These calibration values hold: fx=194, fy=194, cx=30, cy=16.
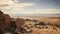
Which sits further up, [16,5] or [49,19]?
[16,5]

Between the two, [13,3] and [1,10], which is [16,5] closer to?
[13,3]

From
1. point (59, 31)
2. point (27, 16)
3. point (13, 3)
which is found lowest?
point (59, 31)

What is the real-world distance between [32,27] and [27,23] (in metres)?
0.13

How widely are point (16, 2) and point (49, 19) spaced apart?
0.76 meters

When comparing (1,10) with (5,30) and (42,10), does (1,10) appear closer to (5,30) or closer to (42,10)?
(5,30)

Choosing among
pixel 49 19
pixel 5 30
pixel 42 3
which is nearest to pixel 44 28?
pixel 49 19

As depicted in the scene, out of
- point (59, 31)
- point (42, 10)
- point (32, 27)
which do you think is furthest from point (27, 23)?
point (59, 31)

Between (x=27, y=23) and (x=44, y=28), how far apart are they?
36cm

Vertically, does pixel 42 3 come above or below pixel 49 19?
above

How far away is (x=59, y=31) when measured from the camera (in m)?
3.81

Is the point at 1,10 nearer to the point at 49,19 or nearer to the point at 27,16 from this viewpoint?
the point at 27,16

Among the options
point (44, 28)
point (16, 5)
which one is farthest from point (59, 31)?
point (16, 5)

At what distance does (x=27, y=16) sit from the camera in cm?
393

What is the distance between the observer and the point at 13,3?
156 inches
